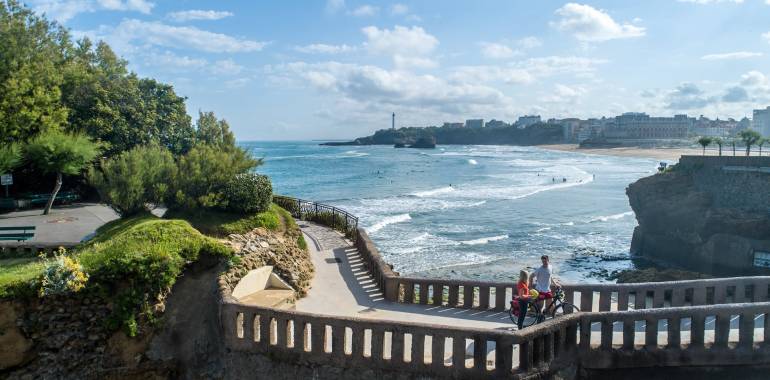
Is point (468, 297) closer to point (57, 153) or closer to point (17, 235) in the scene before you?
point (17, 235)

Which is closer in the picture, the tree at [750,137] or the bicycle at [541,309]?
the bicycle at [541,309]

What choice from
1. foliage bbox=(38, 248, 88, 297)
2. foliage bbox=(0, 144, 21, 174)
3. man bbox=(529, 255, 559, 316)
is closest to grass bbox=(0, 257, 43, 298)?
foliage bbox=(38, 248, 88, 297)

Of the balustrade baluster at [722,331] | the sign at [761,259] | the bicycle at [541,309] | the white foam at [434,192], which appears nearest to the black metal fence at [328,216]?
the bicycle at [541,309]

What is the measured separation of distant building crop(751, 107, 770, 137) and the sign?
137 m

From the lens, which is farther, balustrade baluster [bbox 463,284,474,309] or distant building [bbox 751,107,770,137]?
distant building [bbox 751,107,770,137]

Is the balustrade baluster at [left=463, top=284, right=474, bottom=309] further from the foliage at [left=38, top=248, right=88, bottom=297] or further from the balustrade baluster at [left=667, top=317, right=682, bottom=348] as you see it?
the foliage at [left=38, top=248, right=88, bottom=297]

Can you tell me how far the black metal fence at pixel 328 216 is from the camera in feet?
68.9

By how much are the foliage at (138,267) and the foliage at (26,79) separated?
17280 millimetres

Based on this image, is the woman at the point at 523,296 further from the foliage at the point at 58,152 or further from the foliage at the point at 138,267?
the foliage at the point at 58,152

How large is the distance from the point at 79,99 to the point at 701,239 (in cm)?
3780

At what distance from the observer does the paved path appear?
20.2m

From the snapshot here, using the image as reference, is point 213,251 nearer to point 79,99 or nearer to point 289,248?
point 289,248

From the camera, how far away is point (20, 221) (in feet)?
77.5

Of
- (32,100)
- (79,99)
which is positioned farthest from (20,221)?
(79,99)
